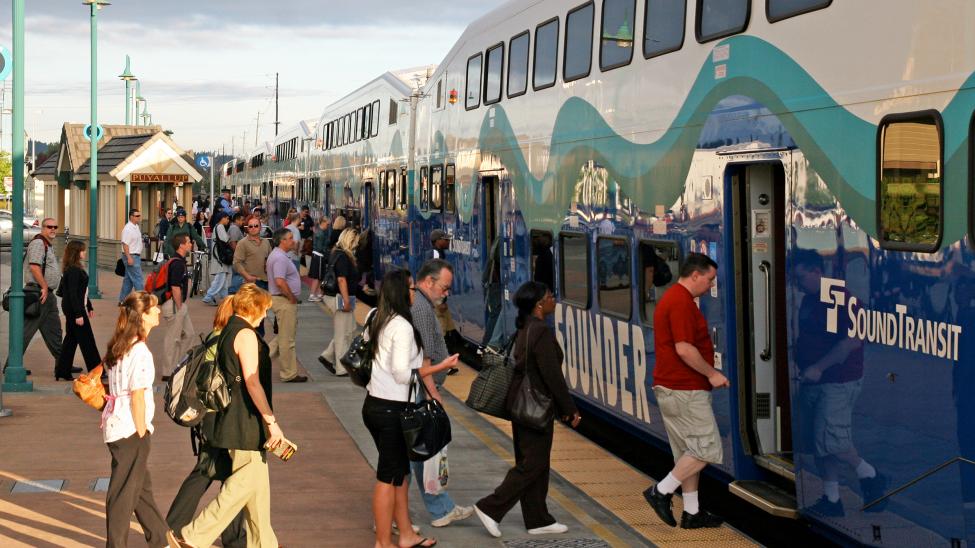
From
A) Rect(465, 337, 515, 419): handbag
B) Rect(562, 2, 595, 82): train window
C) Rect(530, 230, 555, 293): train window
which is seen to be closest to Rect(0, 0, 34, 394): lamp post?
Rect(530, 230, 555, 293): train window

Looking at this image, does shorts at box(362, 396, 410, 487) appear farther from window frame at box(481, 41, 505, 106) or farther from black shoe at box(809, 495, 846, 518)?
window frame at box(481, 41, 505, 106)

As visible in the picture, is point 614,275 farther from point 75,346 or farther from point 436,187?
point 436,187

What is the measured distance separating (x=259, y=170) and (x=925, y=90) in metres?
51.9

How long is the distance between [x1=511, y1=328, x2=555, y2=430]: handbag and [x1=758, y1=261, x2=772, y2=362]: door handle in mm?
1625

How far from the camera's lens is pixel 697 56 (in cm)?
977

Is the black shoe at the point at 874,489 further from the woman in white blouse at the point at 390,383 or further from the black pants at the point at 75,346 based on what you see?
the black pants at the point at 75,346

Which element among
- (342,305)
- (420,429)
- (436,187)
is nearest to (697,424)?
(420,429)

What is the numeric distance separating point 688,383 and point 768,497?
0.92 meters

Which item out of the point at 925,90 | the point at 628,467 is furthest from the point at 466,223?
the point at 925,90

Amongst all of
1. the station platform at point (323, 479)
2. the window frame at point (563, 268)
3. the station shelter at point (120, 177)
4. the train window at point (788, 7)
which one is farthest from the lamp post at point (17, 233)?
the station shelter at point (120, 177)

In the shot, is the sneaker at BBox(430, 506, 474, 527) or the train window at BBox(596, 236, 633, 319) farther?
the train window at BBox(596, 236, 633, 319)

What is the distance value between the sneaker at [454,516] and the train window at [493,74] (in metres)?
7.27

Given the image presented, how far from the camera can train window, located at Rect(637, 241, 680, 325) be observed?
415 inches

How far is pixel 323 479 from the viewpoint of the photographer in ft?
34.5
